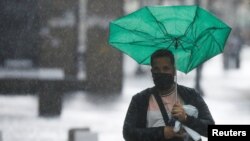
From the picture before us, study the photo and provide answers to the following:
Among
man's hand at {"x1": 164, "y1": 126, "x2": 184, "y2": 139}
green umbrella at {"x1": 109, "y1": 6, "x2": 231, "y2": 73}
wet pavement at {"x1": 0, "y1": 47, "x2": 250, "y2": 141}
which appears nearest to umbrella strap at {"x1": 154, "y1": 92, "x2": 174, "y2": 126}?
man's hand at {"x1": 164, "y1": 126, "x2": 184, "y2": 139}

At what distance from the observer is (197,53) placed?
4730 mm

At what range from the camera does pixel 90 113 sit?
14078mm

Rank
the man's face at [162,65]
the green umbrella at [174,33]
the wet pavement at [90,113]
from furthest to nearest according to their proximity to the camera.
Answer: the wet pavement at [90,113] → the green umbrella at [174,33] → the man's face at [162,65]

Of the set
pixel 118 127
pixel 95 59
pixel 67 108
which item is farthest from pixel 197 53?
pixel 95 59

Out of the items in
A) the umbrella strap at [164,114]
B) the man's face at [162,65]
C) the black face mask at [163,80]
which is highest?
the man's face at [162,65]

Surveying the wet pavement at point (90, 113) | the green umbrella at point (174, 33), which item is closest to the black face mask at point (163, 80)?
the green umbrella at point (174, 33)

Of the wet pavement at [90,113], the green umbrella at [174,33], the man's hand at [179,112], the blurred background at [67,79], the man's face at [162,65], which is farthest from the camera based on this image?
the blurred background at [67,79]

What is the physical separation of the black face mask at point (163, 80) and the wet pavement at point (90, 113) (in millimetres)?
6535

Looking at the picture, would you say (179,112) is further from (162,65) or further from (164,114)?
(162,65)

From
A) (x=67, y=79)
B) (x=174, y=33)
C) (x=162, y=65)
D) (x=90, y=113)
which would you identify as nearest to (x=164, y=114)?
(x=162, y=65)

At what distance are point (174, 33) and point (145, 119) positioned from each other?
26.8 inches

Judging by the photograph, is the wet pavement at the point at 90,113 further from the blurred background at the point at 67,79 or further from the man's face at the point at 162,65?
the man's face at the point at 162,65

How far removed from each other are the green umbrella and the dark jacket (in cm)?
45

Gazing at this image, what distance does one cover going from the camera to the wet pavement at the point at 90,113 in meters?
11.5
